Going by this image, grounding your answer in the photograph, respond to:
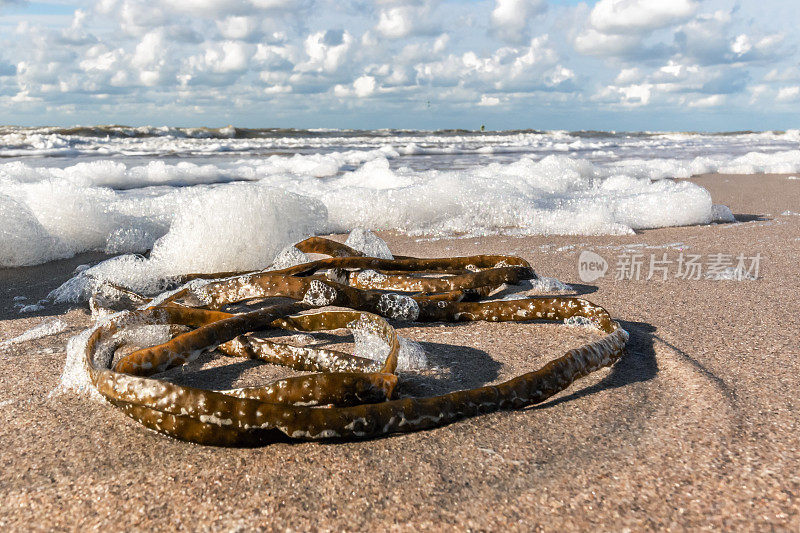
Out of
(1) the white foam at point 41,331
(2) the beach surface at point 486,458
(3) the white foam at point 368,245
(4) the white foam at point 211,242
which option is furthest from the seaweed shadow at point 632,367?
(4) the white foam at point 211,242

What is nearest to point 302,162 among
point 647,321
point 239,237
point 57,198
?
point 57,198

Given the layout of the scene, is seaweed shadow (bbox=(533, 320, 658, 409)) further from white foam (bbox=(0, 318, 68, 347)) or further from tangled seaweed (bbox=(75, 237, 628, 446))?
white foam (bbox=(0, 318, 68, 347))

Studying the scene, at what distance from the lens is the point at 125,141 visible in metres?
18.0

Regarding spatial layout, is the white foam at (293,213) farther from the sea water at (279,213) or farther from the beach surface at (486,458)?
the beach surface at (486,458)

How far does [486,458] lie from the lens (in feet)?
3.63

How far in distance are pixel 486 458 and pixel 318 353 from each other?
57cm

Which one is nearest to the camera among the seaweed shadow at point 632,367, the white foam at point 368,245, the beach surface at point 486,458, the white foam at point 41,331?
the beach surface at point 486,458

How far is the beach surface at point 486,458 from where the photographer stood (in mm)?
945

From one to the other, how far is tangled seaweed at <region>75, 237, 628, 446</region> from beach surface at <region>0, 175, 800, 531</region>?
0.15ft

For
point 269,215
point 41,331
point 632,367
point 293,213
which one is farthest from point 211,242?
point 632,367

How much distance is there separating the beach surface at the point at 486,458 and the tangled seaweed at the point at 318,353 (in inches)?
1.8

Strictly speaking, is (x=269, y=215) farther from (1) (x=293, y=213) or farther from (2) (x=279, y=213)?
(1) (x=293, y=213)

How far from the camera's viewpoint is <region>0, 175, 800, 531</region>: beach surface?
94 cm

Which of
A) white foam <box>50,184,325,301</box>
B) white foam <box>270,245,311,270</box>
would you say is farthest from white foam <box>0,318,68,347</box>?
white foam <box>270,245,311,270</box>
